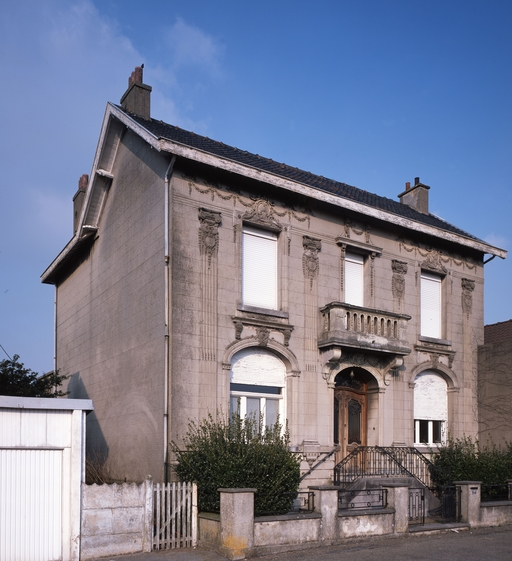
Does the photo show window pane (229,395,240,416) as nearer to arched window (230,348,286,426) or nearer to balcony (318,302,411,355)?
arched window (230,348,286,426)

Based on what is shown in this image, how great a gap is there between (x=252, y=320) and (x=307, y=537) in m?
5.60

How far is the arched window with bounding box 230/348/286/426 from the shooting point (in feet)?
54.4

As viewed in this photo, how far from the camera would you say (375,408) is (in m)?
19.1

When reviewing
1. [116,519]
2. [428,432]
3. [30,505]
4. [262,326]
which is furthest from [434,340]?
[30,505]

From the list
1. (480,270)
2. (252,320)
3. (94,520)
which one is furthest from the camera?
(480,270)

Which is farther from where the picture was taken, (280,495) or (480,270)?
(480,270)

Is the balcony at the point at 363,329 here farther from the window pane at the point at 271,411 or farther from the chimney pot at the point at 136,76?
the chimney pot at the point at 136,76

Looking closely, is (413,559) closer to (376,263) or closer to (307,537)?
(307,537)

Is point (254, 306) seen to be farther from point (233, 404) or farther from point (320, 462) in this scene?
point (320, 462)

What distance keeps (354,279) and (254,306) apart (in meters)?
3.84

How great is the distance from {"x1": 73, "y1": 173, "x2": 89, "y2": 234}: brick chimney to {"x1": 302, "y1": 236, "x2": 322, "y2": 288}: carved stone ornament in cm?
988

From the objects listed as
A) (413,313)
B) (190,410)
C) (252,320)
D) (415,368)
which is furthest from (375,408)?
(190,410)

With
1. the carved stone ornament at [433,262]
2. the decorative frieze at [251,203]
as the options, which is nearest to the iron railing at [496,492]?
the carved stone ornament at [433,262]

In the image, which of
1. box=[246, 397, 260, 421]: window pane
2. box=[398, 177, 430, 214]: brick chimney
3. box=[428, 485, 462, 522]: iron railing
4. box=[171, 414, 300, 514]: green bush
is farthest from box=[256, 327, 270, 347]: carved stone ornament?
box=[398, 177, 430, 214]: brick chimney
